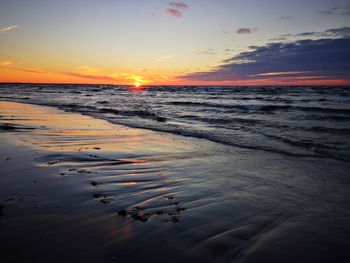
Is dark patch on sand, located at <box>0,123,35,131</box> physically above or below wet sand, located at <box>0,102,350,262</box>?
above

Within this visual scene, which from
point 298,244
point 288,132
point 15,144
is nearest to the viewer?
point 298,244

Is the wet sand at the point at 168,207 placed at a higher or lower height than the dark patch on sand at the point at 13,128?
lower

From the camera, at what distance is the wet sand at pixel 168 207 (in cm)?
298

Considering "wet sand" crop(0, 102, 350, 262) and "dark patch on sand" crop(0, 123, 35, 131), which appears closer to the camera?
"wet sand" crop(0, 102, 350, 262)

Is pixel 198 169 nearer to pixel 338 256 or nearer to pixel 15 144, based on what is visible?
pixel 338 256

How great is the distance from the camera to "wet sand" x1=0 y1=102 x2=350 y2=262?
298cm

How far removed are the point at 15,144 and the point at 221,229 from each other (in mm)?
6938

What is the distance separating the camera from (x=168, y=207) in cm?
418

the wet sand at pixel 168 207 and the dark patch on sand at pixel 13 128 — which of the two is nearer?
the wet sand at pixel 168 207

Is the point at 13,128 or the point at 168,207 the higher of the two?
the point at 13,128

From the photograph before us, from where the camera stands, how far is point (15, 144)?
795cm

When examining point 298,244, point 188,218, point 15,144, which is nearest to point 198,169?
point 188,218

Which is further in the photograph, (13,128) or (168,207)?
(13,128)

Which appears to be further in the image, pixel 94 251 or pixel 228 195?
pixel 228 195
